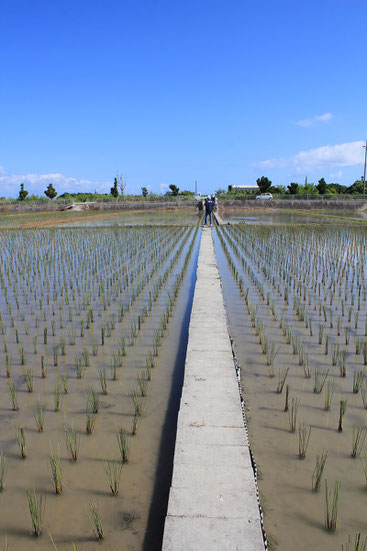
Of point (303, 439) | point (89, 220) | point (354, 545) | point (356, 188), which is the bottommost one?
point (354, 545)

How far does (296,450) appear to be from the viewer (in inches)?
97.1

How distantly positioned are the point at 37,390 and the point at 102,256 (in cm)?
675

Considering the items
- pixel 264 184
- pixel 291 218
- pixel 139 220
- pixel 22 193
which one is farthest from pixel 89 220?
pixel 264 184

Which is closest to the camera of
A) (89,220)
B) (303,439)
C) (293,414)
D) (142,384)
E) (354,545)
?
(354,545)

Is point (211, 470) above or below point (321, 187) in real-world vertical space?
below

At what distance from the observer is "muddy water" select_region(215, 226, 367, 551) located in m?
1.92

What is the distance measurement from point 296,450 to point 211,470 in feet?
1.98

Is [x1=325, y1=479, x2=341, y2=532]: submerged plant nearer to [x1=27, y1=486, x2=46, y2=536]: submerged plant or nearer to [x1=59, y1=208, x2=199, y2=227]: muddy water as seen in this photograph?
[x1=27, y1=486, x2=46, y2=536]: submerged plant

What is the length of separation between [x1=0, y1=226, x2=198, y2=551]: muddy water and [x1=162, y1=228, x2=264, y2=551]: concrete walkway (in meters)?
0.15

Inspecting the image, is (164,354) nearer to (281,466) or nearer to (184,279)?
(281,466)

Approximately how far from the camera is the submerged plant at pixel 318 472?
2139mm

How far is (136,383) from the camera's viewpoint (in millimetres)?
3344

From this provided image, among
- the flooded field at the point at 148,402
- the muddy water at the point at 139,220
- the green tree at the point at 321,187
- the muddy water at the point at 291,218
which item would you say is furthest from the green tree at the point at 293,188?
the flooded field at the point at 148,402

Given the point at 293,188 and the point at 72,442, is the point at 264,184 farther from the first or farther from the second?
the point at 72,442
